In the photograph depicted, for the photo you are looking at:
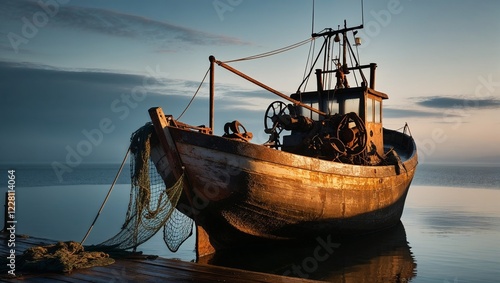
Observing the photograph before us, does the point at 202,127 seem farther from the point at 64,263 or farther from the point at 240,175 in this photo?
the point at 64,263

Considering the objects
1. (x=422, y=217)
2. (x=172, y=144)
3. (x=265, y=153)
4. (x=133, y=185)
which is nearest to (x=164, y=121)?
(x=172, y=144)

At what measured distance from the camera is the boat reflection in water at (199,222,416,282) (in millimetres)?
9883

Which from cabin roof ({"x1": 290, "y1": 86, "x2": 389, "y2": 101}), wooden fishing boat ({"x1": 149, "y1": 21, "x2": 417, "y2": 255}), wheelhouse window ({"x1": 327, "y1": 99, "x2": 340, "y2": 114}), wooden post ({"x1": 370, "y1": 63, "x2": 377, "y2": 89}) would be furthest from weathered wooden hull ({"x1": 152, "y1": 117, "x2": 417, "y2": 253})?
wooden post ({"x1": 370, "y1": 63, "x2": 377, "y2": 89})

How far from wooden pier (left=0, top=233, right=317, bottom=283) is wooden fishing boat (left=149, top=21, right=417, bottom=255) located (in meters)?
2.72

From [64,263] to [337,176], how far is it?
23.3ft

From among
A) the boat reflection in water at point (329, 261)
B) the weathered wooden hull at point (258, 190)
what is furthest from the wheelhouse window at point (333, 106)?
the boat reflection in water at point (329, 261)

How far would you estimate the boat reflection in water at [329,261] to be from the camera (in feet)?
32.4

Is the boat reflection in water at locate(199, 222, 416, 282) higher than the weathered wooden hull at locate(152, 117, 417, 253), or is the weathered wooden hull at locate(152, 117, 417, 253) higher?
the weathered wooden hull at locate(152, 117, 417, 253)

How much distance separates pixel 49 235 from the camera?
15359 mm

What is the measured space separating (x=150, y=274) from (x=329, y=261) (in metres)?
5.77

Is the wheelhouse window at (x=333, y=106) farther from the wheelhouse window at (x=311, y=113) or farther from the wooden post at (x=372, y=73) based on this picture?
the wooden post at (x=372, y=73)

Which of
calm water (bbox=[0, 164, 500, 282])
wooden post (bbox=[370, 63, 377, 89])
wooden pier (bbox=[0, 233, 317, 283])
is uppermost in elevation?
wooden post (bbox=[370, 63, 377, 89])

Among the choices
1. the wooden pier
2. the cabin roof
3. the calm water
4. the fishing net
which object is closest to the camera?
the wooden pier

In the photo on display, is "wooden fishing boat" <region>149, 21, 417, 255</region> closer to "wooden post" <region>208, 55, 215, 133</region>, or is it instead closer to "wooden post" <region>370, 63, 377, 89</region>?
"wooden post" <region>208, 55, 215, 133</region>
